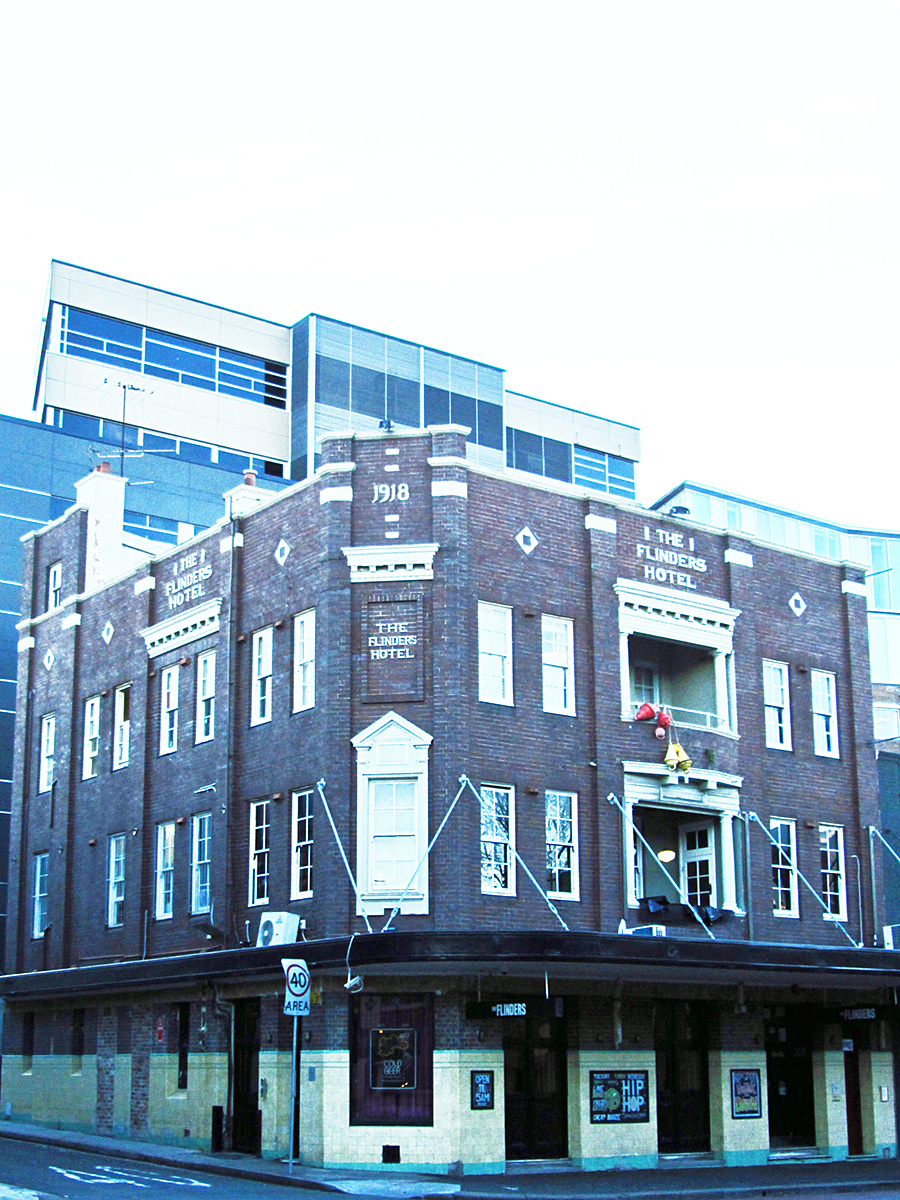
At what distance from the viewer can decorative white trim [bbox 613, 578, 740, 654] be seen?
30750 millimetres

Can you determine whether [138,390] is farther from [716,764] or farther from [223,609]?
[716,764]

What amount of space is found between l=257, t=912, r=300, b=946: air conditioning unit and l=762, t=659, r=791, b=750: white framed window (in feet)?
37.1

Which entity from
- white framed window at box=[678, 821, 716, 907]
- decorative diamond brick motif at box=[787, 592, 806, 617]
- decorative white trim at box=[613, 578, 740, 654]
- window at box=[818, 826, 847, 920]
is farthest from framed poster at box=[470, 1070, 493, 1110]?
decorative diamond brick motif at box=[787, 592, 806, 617]

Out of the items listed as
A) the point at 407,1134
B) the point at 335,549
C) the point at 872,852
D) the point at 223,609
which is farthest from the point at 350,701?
the point at 872,852

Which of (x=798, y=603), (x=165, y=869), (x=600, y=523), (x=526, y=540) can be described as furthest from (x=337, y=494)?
(x=798, y=603)

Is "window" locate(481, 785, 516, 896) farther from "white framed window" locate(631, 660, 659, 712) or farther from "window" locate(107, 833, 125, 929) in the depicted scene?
"window" locate(107, 833, 125, 929)

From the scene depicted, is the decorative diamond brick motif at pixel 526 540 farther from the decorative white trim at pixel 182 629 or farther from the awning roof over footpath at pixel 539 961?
the awning roof over footpath at pixel 539 961

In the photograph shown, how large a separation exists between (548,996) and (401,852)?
12.0 ft

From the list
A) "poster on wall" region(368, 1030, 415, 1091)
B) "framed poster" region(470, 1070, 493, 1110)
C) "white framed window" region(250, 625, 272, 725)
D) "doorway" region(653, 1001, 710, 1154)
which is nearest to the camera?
"framed poster" region(470, 1070, 493, 1110)

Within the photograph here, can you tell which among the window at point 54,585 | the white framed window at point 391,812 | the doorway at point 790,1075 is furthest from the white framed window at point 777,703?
the window at point 54,585

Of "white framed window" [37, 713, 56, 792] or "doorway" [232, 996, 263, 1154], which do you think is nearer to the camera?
"doorway" [232, 996, 263, 1154]

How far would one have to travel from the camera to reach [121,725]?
36406 mm

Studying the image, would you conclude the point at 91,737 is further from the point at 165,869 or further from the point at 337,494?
the point at 337,494

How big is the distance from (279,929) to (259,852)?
9.49 ft
